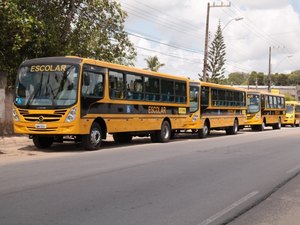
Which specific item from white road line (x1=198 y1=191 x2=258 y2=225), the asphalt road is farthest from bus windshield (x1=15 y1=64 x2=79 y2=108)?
white road line (x1=198 y1=191 x2=258 y2=225)

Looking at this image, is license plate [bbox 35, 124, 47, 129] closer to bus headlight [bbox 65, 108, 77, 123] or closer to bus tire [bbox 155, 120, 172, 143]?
bus headlight [bbox 65, 108, 77, 123]

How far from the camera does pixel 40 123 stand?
1597 centimetres

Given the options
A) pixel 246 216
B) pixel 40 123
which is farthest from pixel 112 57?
pixel 246 216

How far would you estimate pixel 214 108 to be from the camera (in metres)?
27.7

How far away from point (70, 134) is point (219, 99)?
14291mm

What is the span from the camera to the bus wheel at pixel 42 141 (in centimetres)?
1745

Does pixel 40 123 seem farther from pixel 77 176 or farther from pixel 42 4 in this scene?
pixel 42 4

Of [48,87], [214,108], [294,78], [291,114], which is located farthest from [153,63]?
[294,78]

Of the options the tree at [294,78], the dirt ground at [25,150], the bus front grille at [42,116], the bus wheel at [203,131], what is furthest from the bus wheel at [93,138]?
the tree at [294,78]

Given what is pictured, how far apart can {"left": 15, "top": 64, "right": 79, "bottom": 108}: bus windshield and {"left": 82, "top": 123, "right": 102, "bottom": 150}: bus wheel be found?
4.81 feet

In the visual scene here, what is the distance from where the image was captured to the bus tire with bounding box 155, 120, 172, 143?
21.9 m

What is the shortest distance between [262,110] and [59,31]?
1900 centimetres

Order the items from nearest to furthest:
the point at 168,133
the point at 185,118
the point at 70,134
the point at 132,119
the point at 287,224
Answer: the point at 287,224 → the point at 70,134 → the point at 132,119 → the point at 168,133 → the point at 185,118

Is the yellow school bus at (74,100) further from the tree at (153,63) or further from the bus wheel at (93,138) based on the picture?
the tree at (153,63)
